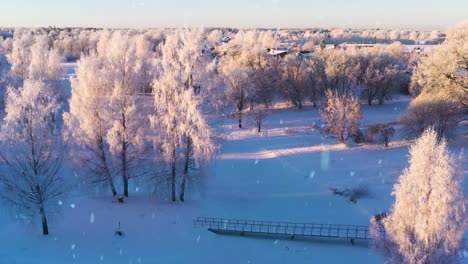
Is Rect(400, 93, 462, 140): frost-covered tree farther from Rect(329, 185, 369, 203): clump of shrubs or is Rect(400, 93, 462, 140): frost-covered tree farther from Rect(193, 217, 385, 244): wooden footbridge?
Rect(193, 217, 385, 244): wooden footbridge

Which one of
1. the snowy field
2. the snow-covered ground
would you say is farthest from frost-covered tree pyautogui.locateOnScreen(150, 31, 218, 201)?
the snow-covered ground

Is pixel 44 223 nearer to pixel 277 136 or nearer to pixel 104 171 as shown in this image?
pixel 104 171

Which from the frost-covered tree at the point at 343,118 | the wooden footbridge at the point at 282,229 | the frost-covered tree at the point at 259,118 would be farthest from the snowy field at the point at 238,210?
the frost-covered tree at the point at 259,118

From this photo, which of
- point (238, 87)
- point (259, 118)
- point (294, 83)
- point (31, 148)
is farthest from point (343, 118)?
point (31, 148)

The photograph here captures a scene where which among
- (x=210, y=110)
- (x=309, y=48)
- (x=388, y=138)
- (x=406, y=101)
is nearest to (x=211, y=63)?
(x=210, y=110)

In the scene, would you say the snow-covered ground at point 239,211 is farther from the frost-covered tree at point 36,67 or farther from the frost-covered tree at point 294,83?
the frost-covered tree at point 36,67

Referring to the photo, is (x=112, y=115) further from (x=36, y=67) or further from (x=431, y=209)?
(x=36, y=67)
